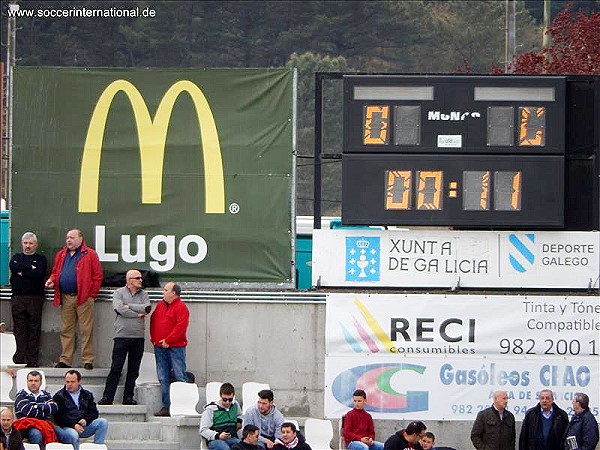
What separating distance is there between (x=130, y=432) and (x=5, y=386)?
167 cm

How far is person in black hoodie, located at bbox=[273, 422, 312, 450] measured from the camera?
1653 centimetres

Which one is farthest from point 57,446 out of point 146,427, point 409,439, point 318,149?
point 318,149

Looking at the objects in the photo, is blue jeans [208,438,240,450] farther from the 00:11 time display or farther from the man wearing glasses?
the 00:11 time display

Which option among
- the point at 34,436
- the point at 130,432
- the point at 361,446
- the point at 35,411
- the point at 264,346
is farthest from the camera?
the point at 264,346

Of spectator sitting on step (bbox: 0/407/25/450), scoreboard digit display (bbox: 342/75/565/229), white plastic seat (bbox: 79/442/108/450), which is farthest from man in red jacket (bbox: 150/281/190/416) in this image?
spectator sitting on step (bbox: 0/407/25/450)

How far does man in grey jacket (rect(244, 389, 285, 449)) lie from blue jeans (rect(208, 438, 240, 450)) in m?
0.28

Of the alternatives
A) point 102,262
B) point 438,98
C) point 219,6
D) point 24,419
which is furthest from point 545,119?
point 219,6

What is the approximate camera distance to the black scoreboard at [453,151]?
18.0m

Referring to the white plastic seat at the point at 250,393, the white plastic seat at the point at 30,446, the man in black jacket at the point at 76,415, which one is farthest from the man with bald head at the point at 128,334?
the white plastic seat at the point at 30,446

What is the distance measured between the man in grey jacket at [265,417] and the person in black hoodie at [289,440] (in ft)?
1.27

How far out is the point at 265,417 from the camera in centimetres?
1709

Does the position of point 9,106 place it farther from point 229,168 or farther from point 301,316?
point 301,316

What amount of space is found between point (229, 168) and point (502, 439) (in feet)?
16.1

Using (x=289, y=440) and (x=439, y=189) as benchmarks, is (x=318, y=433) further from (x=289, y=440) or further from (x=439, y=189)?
(x=439, y=189)
